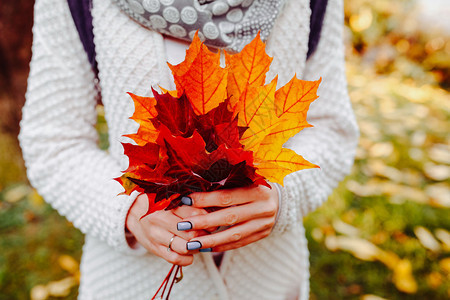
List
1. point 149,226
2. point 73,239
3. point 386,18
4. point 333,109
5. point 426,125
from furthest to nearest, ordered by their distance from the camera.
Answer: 1. point 386,18
2. point 426,125
3. point 73,239
4. point 333,109
5. point 149,226

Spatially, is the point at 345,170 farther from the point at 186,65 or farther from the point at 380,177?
the point at 380,177

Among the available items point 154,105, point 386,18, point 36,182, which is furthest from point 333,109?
point 386,18

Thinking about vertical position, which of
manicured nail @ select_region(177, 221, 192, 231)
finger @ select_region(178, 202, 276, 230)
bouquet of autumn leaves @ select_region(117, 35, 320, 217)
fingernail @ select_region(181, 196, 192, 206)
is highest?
bouquet of autumn leaves @ select_region(117, 35, 320, 217)

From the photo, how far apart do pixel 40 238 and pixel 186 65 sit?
1.82 m

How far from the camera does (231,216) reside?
2.13 ft

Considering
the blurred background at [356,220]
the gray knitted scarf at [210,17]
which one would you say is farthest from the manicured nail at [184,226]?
the blurred background at [356,220]

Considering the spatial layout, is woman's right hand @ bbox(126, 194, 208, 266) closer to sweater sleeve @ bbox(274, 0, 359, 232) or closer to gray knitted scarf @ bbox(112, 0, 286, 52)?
sweater sleeve @ bbox(274, 0, 359, 232)

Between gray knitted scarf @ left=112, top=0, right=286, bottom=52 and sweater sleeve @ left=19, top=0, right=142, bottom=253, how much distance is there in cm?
16

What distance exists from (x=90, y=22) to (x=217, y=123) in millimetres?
392

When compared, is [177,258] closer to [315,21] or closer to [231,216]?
[231,216]

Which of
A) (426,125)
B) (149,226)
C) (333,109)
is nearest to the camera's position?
(149,226)

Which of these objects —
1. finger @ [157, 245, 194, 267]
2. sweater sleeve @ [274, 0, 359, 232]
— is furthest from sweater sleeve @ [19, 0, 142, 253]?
sweater sleeve @ [274, 0, 359, 232]

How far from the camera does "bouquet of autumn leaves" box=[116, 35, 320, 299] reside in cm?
54

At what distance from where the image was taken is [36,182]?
2.67ft
